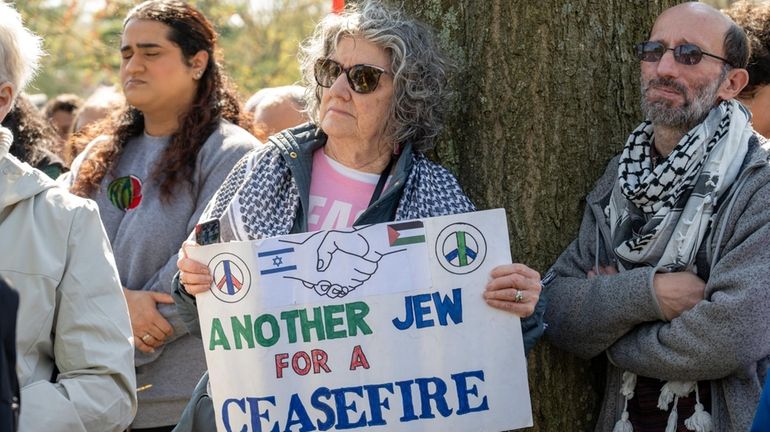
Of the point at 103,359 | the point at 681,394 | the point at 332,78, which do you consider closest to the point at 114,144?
the point at 332,78

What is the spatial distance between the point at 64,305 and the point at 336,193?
90 cm

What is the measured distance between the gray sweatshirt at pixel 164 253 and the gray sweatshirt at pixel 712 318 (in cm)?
159

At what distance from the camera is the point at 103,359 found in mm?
3213

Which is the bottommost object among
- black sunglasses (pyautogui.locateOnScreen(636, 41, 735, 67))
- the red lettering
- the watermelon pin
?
the red lettering

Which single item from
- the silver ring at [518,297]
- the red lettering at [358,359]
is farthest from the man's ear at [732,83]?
the red lettering at [358,359]

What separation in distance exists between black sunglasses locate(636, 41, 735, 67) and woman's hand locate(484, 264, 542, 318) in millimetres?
869

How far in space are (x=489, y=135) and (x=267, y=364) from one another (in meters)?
1.16

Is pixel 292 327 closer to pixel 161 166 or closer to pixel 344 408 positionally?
pixel 344 408

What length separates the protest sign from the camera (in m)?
3.46

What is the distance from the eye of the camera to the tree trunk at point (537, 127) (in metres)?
4.06

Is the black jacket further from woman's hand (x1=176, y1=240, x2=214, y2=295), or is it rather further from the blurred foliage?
the blurred foliage

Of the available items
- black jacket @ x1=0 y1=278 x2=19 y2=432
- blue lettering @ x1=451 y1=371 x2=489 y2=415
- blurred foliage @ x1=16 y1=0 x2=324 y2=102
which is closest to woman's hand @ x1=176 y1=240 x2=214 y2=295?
blue lettering @ x1=451 y1=371 x2=489 y2=415

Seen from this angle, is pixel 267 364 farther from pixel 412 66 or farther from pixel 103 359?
pixel 412 66

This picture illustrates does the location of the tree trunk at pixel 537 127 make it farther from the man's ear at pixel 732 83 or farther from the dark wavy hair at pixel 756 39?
the dark wavy hair at pixel 756 39
